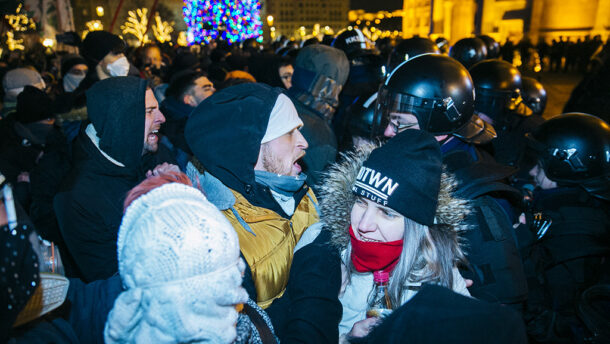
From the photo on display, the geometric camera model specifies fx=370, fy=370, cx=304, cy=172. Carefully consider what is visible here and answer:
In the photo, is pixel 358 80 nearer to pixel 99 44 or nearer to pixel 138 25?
pixel 99 44

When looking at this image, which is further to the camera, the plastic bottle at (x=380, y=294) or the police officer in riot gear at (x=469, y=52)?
the police officer in riot gear at (x=469, y=52)

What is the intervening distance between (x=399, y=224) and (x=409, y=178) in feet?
0.73

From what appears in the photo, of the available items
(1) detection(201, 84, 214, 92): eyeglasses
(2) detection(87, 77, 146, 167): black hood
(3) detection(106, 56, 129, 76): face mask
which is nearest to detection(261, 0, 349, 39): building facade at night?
(3) detection(106, 56, 129, 76): face mask

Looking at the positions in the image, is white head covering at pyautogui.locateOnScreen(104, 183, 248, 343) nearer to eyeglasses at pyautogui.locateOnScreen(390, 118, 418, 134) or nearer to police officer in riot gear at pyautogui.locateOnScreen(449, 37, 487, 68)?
eyeglasses at pyautogui.locateOnScreen(390, 118, 418, 134)

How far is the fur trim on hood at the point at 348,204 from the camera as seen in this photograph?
62.5 inches

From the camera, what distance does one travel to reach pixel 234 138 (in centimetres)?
186

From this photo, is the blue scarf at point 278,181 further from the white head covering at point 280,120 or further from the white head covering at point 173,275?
the white head covering at point 173,275

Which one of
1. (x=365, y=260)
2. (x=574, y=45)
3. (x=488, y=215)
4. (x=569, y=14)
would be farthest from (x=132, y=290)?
(x=569, y=14)

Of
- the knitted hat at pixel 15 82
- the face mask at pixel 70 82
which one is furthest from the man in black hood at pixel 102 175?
the face mask at pixel 70 82

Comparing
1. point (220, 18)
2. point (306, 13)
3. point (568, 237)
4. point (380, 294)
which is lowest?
point (568, 237)

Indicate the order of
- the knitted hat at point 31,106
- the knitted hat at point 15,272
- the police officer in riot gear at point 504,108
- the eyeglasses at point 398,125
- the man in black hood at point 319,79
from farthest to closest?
the police officer in riot gear at point 504,108
the knitted hat at point 31,106
the man in black hood at point 319,79
the eyeglasses at point 398,125
the knitted hat at point 15,272

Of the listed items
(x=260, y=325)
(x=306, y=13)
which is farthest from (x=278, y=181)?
(x=306, y=13)

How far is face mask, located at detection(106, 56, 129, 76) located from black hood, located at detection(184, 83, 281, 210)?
11.5 feet

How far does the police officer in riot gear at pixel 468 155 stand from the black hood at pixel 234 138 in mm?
1041
